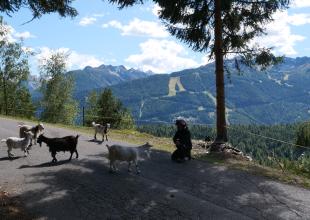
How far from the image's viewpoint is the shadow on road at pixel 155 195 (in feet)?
35.6

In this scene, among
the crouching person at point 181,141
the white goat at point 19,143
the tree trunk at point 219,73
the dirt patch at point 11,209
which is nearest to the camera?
the dirt patch at point 11,209

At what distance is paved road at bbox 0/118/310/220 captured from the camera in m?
10.9

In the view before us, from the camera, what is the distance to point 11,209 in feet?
34.8

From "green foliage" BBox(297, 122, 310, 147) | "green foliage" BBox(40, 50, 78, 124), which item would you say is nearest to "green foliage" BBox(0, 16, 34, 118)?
"green foliage" BBox(40, 50, 78, 124)

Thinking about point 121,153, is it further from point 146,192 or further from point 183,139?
point 183,139

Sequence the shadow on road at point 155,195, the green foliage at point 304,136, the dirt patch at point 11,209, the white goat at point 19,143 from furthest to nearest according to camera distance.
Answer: the green foliage at point 304,136 → the white goat at point 19,143 → the shadow on road at point 155,195 → the dirt patch at point 11,209

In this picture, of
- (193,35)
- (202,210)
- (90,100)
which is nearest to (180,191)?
(202,210)

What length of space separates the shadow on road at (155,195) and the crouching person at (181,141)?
5.03 ft

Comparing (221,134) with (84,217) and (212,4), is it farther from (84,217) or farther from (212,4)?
(84,217)

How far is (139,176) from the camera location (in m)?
14.4

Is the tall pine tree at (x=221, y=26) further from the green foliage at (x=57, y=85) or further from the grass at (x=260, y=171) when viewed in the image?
the green foliage at (x=57, y=85)

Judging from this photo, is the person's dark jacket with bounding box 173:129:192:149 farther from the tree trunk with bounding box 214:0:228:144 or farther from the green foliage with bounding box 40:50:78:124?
the green foliage with bounding box 40:50:78:124

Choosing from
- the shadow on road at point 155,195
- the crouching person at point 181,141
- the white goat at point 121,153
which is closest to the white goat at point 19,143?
the shadow on road at point 155,195

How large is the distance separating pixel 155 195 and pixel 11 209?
3.86 meters
